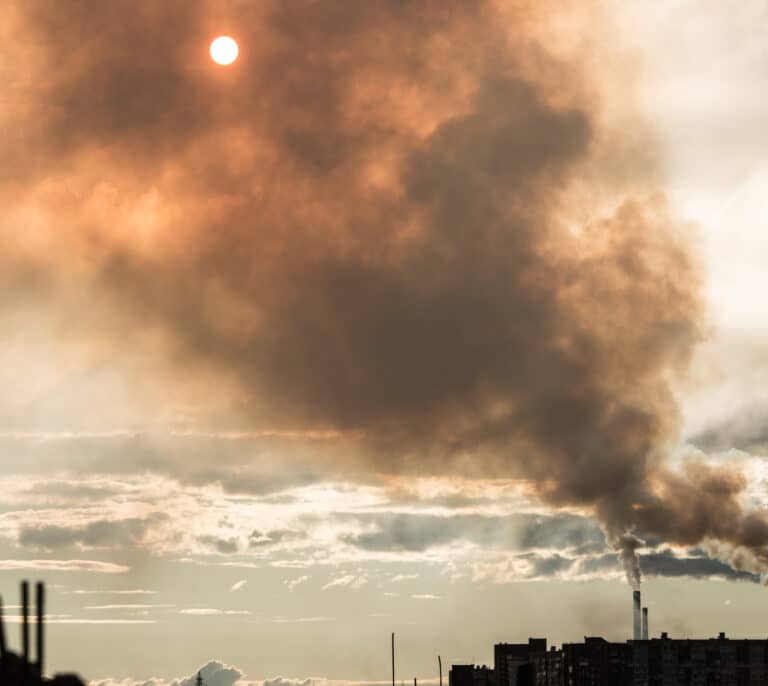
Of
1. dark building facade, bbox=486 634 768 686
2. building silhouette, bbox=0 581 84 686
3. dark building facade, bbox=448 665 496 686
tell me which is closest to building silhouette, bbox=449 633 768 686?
dark building facade, bbox=486 634 768 686

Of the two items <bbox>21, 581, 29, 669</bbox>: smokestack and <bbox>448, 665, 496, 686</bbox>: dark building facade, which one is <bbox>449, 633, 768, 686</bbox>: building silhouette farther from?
<bbox>21, 581, 29, 669</bbox>: smokestack

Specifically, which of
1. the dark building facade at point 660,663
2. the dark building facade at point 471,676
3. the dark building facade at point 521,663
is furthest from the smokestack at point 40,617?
the dark building facade at point 471,676

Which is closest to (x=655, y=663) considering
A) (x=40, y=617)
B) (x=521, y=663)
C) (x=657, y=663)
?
(x=657, y=663)

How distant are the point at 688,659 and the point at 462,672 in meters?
41.6

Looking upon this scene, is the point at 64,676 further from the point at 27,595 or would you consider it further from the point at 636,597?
the point at 636,597

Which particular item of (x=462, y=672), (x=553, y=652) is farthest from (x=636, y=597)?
(x=462, y=672)

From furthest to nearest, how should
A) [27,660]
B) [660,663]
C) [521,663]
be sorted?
1. [521,663]
2. [660,663]
3. [27,660]

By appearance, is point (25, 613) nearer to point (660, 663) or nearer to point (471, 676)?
point (660, 663)

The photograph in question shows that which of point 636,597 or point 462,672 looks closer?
point 636,597

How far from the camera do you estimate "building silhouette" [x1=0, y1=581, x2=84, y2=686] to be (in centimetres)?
3562

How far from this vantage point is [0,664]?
3597 cm

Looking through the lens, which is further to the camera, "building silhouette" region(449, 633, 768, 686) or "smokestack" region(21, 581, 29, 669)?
"building silhouette" region(449, 633, 768, 686)

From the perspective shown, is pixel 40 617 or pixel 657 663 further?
pixel 657 663

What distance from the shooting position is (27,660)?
36344mm
